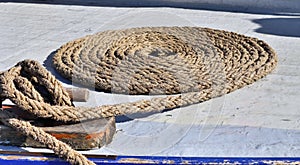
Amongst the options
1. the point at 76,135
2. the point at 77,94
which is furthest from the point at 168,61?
the point at 76,135

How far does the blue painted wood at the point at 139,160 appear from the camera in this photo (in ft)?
4.87

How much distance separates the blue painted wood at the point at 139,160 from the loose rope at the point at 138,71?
0.05m

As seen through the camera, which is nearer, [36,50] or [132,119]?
[132,119]

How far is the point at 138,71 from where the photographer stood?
2020mm

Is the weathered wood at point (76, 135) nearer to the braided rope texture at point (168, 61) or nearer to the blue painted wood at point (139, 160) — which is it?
the blue painted wood at point (139, 160)

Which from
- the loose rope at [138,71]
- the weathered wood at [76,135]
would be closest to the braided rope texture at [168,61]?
the loose rope at [138,71]

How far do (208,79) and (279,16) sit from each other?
1.38 metres

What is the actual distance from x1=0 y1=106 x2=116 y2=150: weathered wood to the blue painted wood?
0.14 ft

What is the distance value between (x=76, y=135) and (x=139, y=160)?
18 centimetres

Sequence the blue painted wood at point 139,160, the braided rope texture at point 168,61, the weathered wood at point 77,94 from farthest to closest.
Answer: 1. the braided rope texture at point 168,61
2. the weathered wood at point 77,94
3. the blue painted wood at point 139,160

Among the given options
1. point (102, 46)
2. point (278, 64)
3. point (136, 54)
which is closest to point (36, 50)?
point (102, 46)

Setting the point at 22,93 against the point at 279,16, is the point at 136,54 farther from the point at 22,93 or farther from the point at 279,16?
the point at 279,16

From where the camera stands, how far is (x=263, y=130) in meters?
1.65

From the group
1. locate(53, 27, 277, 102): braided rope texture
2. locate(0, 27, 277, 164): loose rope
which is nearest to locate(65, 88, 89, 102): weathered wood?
locate(0, 27, 277, 164): loose rope
